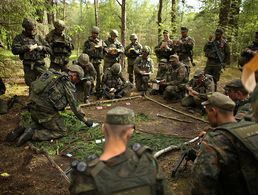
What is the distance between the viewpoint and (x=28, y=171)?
5.04m

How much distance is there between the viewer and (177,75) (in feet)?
31.2

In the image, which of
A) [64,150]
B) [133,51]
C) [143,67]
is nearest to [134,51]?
[133,51]

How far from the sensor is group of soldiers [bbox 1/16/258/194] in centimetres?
213

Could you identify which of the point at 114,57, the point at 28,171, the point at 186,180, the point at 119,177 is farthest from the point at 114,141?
the point at 114,57

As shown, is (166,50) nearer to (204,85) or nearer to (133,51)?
(133,51)

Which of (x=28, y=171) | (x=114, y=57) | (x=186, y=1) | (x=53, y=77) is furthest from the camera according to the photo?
(x=186, y=1)

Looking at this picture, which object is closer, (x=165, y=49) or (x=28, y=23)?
(x=28, y=23)

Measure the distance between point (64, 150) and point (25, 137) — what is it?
83 cm

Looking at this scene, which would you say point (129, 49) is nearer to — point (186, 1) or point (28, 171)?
point (28, 171)

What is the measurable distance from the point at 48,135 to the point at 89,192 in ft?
14.1

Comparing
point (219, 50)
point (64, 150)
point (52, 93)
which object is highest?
point (219, 50)

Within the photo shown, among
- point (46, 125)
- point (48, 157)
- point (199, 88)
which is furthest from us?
point (199, 88)

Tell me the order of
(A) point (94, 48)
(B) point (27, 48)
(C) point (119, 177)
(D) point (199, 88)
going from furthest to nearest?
(A) point (94, 48) → (D) point (199, 88) → (B) point (27, 48) → (C) point (119, 177)

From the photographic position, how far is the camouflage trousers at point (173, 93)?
9.43 metres
